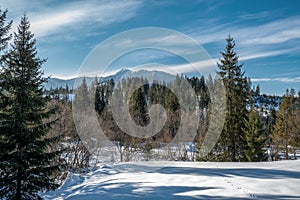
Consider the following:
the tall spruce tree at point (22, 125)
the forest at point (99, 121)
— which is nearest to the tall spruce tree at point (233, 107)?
the forest at point (99, 121)

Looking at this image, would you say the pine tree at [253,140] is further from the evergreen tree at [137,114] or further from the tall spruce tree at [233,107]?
the evergreen tree at [137,114]

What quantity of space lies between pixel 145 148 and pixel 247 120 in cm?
937

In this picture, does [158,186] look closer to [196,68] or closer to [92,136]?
[196,68]

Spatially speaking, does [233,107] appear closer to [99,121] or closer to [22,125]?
[99,121]

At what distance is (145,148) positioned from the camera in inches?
828

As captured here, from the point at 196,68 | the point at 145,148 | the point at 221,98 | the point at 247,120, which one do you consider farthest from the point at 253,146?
the point at 196,68

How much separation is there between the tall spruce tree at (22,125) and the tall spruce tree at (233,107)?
14.7 meters

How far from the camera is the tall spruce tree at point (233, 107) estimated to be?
20.2m

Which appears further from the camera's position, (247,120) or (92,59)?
(247,120)

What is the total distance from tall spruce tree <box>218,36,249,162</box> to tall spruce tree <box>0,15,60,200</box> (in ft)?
48.2

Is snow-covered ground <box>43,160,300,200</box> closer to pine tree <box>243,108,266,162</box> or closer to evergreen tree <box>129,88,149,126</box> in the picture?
evergreen tree <box>129,88,149,126</box>

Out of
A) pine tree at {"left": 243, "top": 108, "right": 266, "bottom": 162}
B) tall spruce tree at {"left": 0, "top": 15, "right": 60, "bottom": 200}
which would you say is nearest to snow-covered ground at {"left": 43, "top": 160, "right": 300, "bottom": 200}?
tall spruce tree at {"left": 0, "top": 15, "right": 60, "bottom": 200}

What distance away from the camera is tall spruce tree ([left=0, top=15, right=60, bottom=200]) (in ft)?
27.7

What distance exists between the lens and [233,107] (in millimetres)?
20500
